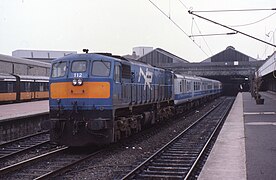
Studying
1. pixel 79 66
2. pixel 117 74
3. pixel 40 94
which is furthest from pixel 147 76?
pixel 40 94

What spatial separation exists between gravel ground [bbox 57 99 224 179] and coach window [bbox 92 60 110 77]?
8.98 feet

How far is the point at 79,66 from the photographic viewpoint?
13766 mm

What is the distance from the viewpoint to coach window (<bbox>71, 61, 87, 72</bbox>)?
1369 cm

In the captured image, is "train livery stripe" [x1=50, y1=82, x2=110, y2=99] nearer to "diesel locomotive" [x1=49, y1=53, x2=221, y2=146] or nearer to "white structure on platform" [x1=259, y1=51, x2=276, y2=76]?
"diesel locomotive" [x1=49, y1=53, x2=221, y2=146]

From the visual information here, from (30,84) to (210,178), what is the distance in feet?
109

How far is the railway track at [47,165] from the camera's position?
10359 mm

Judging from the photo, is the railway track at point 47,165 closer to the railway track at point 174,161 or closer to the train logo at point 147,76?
the railway track at point 174,161

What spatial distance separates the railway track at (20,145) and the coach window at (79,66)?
351 centimetres

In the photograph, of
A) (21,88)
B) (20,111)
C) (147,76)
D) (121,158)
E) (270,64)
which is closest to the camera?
(121,158)

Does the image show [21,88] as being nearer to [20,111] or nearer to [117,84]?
[20,111]

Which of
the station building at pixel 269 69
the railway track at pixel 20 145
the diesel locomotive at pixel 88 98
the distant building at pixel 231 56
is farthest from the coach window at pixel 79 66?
the distant building at pixel 231 56

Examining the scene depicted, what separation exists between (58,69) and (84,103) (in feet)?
5.78

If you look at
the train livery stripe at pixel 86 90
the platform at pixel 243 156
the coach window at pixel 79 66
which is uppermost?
the coach window at pixel 79 66

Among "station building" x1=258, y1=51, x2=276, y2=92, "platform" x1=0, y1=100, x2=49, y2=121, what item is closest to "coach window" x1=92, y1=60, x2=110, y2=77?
"platform" x1=0, y1=100, x2=49, y2=121
